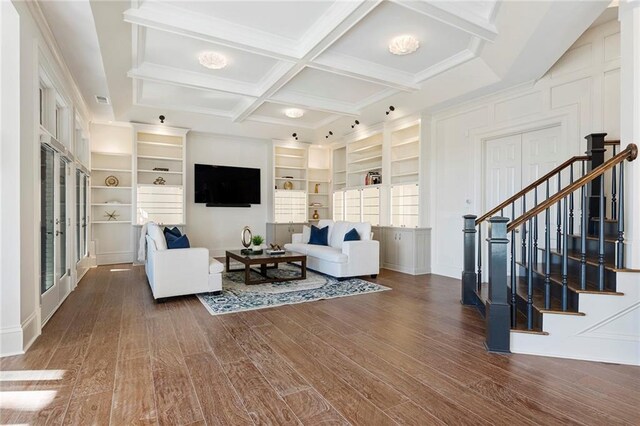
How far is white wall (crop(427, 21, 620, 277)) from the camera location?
13.6 feet

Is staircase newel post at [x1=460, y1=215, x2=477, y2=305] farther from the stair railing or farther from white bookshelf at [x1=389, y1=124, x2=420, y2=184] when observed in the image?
white bookshelf at [x1=389, y1=124, x2=420, y2=184]

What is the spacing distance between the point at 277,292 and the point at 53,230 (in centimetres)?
269

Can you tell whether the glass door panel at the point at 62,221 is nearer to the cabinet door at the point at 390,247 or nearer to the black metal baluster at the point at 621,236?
the cabinet door at the point at 390,247

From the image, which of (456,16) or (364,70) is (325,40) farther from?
(456,16)

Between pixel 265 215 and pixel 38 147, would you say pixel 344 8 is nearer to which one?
pixel 38 147

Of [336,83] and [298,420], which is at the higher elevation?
[336,83]

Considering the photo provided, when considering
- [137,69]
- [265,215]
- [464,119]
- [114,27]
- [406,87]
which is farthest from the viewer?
[265,215]

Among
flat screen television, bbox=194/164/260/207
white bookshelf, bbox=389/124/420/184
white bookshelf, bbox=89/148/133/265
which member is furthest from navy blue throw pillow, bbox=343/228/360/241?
white bookshelf, bbox=89/148/133/265

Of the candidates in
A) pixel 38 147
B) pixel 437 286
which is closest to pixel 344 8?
pixel 38 147

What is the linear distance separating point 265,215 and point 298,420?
7.22 metres

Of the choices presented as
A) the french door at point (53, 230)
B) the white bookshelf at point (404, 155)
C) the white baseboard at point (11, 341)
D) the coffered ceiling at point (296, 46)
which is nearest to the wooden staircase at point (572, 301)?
the coffered ceiling at point (296, 46)

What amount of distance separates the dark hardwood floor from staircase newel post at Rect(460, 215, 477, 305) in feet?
1.51

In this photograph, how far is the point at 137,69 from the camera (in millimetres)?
4789

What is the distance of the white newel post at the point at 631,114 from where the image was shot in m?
2.73
